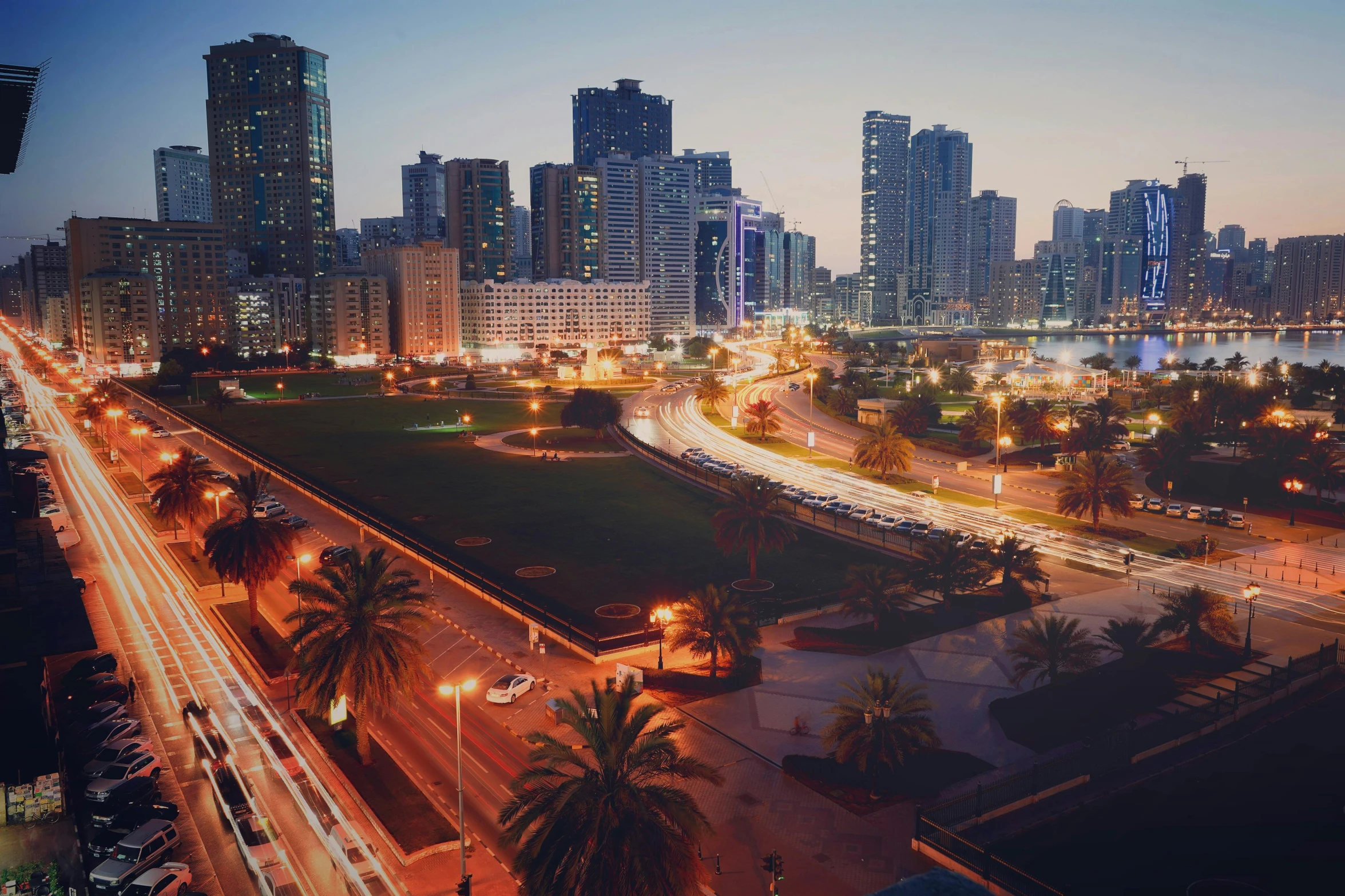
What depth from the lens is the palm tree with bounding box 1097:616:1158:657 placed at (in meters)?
36.5

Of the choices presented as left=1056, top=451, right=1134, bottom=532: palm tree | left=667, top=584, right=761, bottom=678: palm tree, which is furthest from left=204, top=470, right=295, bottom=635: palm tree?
left=1056, top=451, right=1134, bottom=532: palm tree

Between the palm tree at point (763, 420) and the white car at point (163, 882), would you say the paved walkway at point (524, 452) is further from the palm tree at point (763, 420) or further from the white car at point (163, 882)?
the white car at point (163, 882)

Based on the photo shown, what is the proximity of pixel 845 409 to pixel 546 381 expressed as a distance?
62361mm

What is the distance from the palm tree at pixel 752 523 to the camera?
45.8 meters

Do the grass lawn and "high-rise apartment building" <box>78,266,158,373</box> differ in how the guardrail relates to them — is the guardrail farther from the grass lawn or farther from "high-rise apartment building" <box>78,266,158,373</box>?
"high-rise apartment building" <box>78,266,158,373</box>

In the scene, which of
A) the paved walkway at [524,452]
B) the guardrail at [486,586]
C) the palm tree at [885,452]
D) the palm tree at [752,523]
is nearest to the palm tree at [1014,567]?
the palm tree at [752,523]

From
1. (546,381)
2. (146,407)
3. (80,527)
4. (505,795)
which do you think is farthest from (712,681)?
(546,381)

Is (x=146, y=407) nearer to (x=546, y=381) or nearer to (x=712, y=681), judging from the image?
(x=546, y=381)

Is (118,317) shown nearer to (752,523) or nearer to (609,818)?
(752,523)

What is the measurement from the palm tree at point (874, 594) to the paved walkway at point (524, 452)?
4449 cm

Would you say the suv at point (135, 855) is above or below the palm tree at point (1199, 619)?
below

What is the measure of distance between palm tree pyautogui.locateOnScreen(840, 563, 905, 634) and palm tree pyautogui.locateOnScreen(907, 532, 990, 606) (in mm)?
2163

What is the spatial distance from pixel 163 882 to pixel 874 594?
27248mm

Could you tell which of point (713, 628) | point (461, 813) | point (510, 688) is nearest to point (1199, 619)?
point (713, 628)
